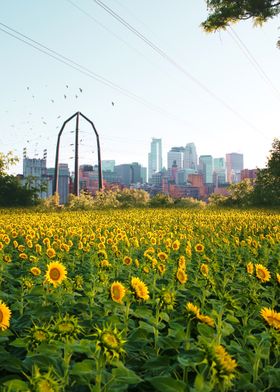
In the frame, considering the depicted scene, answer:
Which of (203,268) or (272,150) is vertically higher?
(272,150)

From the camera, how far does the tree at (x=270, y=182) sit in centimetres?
2330

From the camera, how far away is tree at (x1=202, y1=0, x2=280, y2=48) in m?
14.5

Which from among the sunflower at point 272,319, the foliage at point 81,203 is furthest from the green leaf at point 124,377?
the foliage at point 81,203

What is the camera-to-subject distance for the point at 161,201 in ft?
81.3

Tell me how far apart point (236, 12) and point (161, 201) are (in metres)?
→ 12.1

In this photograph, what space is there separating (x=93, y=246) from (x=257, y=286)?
Answer: 7.91 feet

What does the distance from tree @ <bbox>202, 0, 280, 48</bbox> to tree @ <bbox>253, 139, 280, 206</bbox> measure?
10371mm

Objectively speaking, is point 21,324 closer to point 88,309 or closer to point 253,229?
point 88,309

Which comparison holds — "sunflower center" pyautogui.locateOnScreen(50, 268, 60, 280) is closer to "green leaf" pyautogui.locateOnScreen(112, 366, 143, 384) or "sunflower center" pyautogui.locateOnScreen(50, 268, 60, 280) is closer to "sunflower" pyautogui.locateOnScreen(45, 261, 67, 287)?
"sunflower" pyautogui.locateOnScreen(45, 261, 67, 287)

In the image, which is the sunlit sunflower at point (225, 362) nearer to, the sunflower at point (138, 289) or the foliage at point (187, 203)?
the sunflower at point (138, 289)

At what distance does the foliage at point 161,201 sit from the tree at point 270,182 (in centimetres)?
455

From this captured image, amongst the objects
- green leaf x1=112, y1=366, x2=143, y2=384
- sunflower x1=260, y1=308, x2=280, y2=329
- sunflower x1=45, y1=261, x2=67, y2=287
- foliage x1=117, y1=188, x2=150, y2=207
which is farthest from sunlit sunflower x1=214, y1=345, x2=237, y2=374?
foliage x1=117, y1=188, x2=150, y2=207

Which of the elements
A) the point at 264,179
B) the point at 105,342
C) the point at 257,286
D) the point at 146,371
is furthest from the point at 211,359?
the point at 264,179

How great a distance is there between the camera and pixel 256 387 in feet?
5.81
